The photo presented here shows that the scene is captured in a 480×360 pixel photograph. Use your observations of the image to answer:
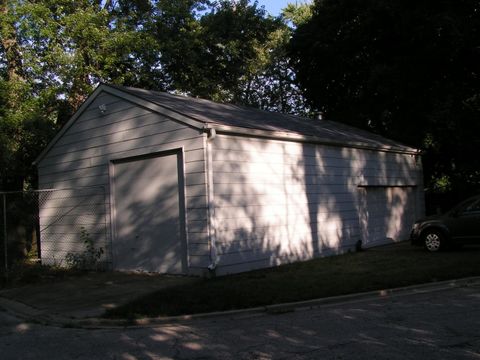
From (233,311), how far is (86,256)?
7419mm

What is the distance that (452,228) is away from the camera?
13.5 meters

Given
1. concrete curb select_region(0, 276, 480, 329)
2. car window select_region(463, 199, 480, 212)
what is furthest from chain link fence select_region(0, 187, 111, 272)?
car window select_region(463, 199, 480, 212)

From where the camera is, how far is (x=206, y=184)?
1096 cm

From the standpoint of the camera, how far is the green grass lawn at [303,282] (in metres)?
8.11

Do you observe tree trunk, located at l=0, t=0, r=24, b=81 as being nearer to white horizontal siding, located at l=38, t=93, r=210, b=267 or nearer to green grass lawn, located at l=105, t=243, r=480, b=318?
white horizontal siding, located at l=38, t=93, r=210, b=267

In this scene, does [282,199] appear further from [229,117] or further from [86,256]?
[86,256]

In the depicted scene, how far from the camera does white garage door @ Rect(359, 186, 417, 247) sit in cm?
1612

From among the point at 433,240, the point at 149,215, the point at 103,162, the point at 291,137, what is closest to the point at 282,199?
the point at 291,137

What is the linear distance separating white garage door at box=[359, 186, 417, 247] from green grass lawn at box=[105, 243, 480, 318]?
3.03m

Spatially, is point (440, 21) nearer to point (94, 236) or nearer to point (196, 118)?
point (196, 118)

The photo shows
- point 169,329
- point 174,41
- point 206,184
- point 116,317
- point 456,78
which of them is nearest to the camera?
point 169,329

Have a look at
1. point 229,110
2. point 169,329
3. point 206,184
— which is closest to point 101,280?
point 206,184

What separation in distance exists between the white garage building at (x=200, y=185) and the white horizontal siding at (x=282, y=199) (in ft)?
0.09

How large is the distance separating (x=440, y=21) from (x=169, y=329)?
15.1 metres
